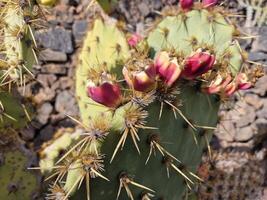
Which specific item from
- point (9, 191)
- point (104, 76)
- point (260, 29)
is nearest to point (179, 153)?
point (104, 76)

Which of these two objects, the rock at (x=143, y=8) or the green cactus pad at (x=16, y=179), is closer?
the green cactus pad at (x=16, y=179)

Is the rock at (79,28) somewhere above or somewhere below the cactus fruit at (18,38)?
below

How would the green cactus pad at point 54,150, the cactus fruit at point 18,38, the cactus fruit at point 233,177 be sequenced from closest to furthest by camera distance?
the cactus fruit at point 18,38 → the green cactus pad at point 54,150 → the cactus fruit at point 233,177

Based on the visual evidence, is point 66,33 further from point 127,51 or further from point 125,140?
point 125,140

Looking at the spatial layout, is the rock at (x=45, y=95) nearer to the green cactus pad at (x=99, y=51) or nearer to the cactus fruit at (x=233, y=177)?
the cactus fruit at (x=233, y=177)

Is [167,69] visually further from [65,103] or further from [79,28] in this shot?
[79,28]

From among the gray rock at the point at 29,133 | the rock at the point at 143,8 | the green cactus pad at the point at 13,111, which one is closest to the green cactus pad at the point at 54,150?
the green cactus pad at the point at 13,111

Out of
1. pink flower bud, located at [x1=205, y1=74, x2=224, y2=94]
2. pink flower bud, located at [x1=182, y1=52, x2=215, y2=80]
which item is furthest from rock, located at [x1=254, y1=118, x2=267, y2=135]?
pink flower bud, located at [x1=182, y1=52, x2=215, y2=80]

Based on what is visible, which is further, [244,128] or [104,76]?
[244,128]

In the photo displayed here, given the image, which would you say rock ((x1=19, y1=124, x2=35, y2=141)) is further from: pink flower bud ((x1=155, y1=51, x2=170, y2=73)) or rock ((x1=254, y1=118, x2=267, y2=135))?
pink flower bud ((x1=155, y1=51, x2=170, y2=73))
